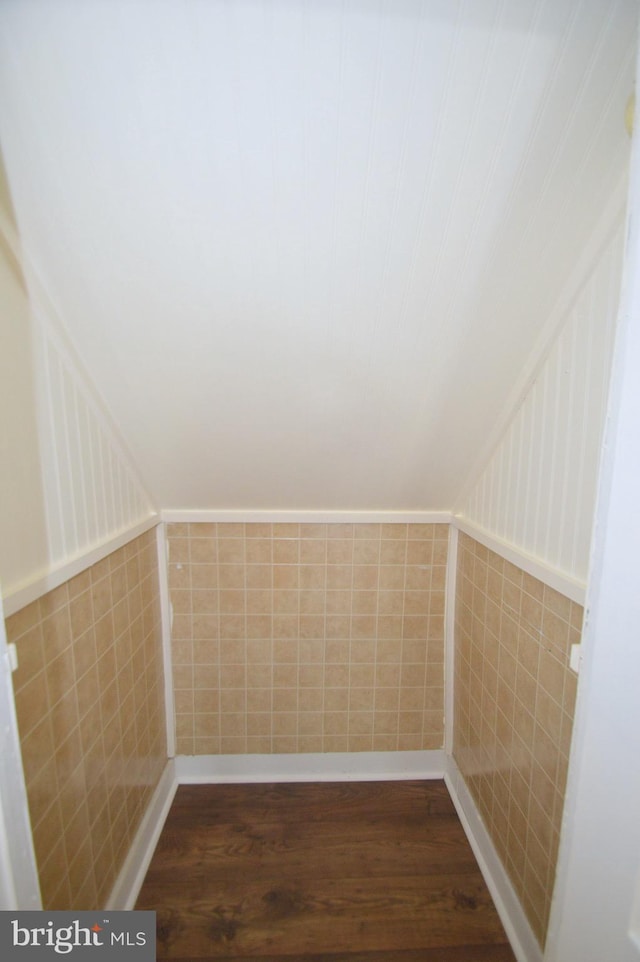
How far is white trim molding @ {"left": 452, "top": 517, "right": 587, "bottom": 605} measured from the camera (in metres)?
0.93

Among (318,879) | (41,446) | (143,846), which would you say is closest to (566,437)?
(41,446)

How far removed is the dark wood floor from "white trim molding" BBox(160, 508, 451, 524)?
116 centimetres

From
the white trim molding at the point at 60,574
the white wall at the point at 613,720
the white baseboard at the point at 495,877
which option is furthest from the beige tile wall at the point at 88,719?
the white baseboard at the point at 495,877

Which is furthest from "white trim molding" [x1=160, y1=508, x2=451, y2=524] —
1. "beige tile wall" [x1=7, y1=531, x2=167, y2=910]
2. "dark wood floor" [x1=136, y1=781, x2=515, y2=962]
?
"dark wood floor" [x1=136, y1=781, x2=515, y2=962]

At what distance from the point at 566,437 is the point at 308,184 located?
32.2 inches

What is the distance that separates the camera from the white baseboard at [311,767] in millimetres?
1739

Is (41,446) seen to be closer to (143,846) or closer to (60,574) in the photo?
(60,574)

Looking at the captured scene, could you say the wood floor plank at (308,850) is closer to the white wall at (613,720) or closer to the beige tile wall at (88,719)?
the beige tile wall at (88,719)

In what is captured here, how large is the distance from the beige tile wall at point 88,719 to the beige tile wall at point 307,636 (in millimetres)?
211

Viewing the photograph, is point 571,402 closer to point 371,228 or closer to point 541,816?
point 371,228

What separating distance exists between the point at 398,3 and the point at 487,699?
180cm

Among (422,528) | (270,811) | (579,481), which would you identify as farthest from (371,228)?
(270,811)

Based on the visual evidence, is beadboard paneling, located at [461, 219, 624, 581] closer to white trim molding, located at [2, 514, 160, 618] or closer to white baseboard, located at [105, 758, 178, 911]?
white trim molding, located at [2, 514, 160, 618]

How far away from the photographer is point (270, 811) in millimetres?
1586
